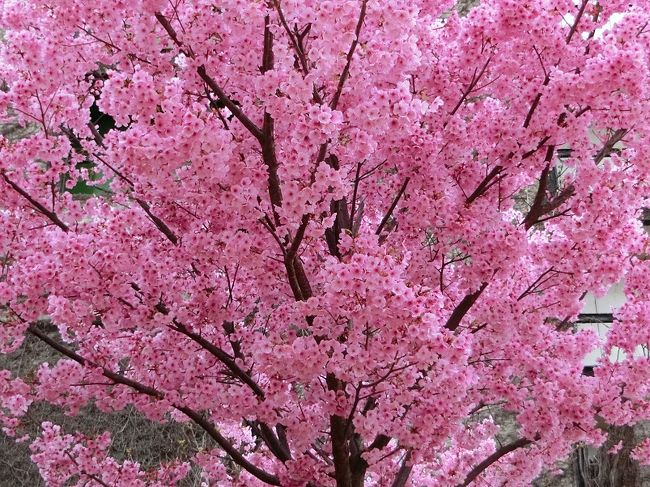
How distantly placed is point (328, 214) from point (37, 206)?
1797mm

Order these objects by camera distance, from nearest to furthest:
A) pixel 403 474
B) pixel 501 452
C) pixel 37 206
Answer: pixel 37 206, pixel 403 474, pixel 501 452

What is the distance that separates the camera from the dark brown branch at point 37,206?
434 centimetres

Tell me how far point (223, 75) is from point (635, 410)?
4118 mm

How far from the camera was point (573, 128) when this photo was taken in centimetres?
436

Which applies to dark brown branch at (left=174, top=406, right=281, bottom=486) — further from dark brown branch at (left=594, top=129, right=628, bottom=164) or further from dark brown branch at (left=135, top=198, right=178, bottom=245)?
dark brown branch at (left=594, top=129, right=628, bottom=164)

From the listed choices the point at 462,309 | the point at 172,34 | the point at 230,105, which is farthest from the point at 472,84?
the point at 172,34

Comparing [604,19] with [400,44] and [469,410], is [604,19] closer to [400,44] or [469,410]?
[400,44]

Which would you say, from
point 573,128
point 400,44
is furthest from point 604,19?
point 400,44

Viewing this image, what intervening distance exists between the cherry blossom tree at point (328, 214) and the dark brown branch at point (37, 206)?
2 centimetres

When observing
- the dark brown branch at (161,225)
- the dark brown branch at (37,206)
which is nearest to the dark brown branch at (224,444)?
the dark brown branch at (161,225)

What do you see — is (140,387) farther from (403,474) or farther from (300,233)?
(403,474)

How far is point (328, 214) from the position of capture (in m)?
4.49

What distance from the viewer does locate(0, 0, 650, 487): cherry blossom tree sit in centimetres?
365

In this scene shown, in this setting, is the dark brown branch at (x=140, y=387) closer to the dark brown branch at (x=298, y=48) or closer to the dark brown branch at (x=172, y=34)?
the dark brown branch at (x=172, y=34)
